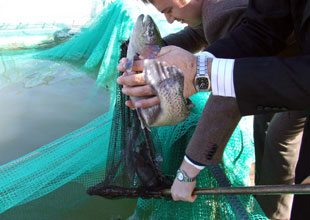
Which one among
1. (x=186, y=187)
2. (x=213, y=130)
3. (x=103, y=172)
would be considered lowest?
(x=103, y=172)

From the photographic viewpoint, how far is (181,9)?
134 cm

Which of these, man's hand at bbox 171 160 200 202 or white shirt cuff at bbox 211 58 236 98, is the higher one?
white shirt cuff at bbox 211 58 236 98

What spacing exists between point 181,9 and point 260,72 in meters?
0.73

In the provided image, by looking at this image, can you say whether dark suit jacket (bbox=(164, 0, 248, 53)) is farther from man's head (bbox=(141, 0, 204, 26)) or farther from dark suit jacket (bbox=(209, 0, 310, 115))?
dark suit jacket (bbox=(209, 0, 310, 115))

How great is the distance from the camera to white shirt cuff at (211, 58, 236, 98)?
78cm

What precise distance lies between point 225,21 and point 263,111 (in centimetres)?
61

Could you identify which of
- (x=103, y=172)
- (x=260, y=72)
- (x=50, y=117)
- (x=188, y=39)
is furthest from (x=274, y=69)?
(x=50, y=117)

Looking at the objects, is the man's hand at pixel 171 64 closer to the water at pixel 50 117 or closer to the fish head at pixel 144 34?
the fish head at pixel 144 34

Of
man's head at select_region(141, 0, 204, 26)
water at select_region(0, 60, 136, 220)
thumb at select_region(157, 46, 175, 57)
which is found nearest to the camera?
thumb at select_region(157, 46, 175, 57)

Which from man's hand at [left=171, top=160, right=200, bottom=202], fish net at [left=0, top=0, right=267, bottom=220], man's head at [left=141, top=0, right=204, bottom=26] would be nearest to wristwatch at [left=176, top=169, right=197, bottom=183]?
man's hand at [left=171, top=160, right=200, bottom=202]

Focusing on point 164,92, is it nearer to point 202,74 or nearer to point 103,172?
point 202,74

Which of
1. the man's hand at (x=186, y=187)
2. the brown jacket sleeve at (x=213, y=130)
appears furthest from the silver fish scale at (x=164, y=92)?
the man's hand at (x=186, y=187)

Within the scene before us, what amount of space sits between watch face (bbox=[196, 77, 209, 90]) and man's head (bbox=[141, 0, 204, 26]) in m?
0.63

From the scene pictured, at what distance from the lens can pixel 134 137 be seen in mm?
1528
